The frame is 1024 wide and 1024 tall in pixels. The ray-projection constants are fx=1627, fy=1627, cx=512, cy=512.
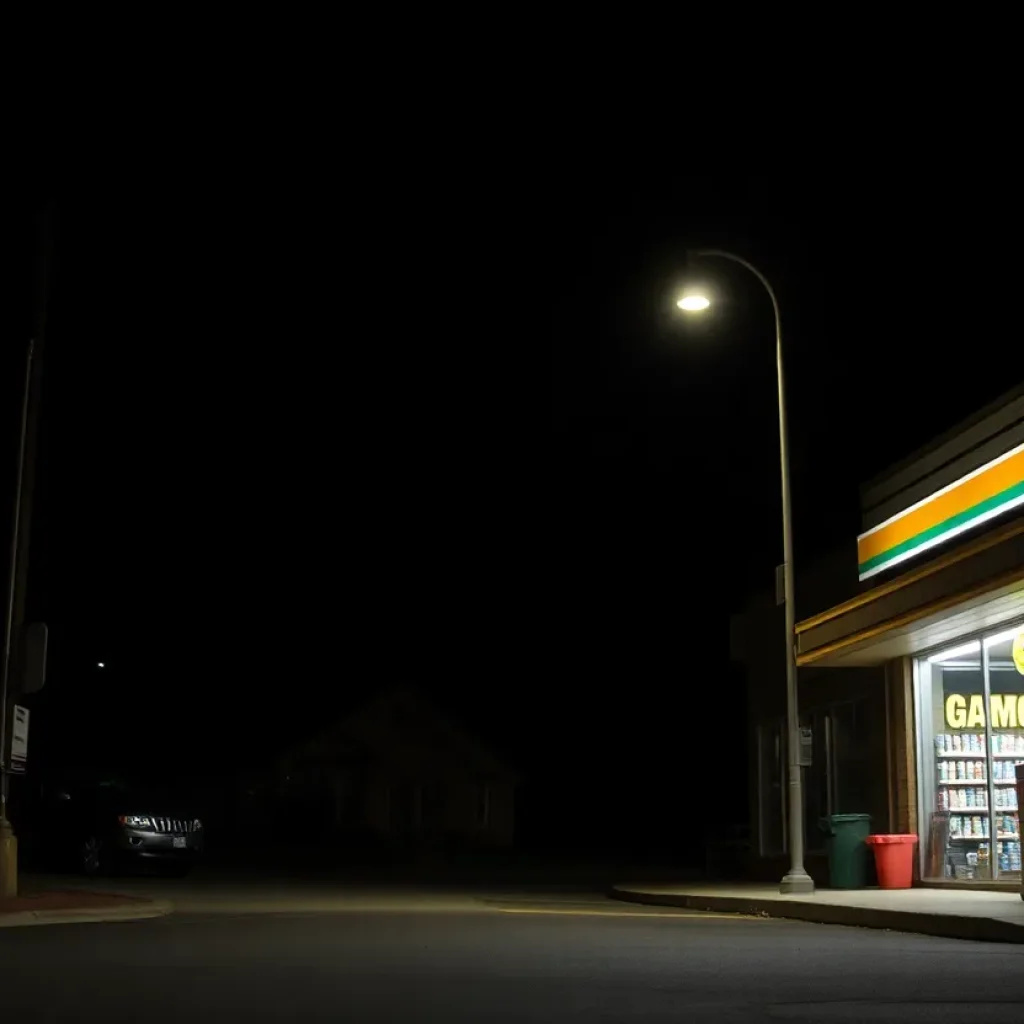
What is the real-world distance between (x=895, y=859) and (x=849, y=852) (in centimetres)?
74

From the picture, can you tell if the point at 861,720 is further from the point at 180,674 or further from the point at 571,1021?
the point at 180,674

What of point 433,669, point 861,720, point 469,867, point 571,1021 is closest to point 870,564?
point 861,720

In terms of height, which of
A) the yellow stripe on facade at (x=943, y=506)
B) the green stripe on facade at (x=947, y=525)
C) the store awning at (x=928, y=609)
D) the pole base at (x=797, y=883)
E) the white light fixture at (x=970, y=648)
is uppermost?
the yellow stripe on facade at (x=943, y=506)

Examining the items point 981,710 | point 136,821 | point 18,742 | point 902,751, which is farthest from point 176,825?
point 981,710

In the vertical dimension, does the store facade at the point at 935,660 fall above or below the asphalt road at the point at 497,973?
above

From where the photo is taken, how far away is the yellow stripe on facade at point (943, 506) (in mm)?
19734

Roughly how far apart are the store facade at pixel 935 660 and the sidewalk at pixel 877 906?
1.41m

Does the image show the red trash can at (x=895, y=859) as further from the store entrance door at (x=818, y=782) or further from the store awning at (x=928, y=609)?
A: the store entrance door at (x=818, y=782)

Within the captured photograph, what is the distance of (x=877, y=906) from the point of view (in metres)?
17.5

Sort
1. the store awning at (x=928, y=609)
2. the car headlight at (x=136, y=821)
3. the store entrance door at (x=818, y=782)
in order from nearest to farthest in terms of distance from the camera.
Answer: the store awning at (x=928, y=609), the car headlight at (x=136, y=821), the store entrance door at (x=818, y=782)

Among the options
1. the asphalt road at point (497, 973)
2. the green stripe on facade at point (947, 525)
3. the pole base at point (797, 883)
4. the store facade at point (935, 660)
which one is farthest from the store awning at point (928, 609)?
the asphalt road at point (497, 973)

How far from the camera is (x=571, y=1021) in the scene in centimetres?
827

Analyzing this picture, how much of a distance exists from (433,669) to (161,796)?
1768 inches

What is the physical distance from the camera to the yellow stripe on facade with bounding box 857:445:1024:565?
1973 cm
